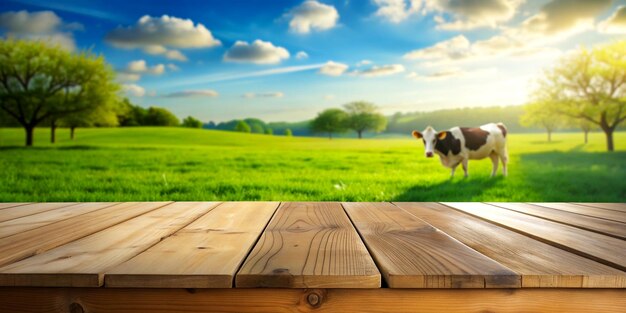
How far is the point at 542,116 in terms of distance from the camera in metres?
21.3

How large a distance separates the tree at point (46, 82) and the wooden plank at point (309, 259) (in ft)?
84.5

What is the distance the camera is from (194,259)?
116 centimetres

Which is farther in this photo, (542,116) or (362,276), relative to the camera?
(542,116)

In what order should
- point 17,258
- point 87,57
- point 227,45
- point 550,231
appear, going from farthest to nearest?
point 87,57, point 227,45, point 550,231, point 17,258

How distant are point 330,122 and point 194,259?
208 ft

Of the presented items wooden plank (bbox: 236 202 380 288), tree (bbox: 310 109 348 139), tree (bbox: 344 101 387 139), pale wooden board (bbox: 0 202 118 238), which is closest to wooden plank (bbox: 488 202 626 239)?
wooden plank (bbox: 236 202 380 288)

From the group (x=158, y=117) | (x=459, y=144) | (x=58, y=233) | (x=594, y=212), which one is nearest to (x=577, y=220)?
(x=594, y=212)

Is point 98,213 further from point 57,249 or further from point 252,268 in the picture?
point 252,268

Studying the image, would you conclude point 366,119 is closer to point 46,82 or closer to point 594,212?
point 46,82

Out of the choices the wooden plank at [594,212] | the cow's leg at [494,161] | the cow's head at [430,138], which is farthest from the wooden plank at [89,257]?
the cow's leg at [494,161]

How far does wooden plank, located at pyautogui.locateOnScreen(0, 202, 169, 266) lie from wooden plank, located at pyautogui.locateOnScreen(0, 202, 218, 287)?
0.18ft

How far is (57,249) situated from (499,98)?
52.6ft

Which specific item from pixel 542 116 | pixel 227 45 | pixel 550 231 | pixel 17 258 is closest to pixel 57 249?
pixel 17 258

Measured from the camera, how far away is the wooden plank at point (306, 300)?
3.41 feet
